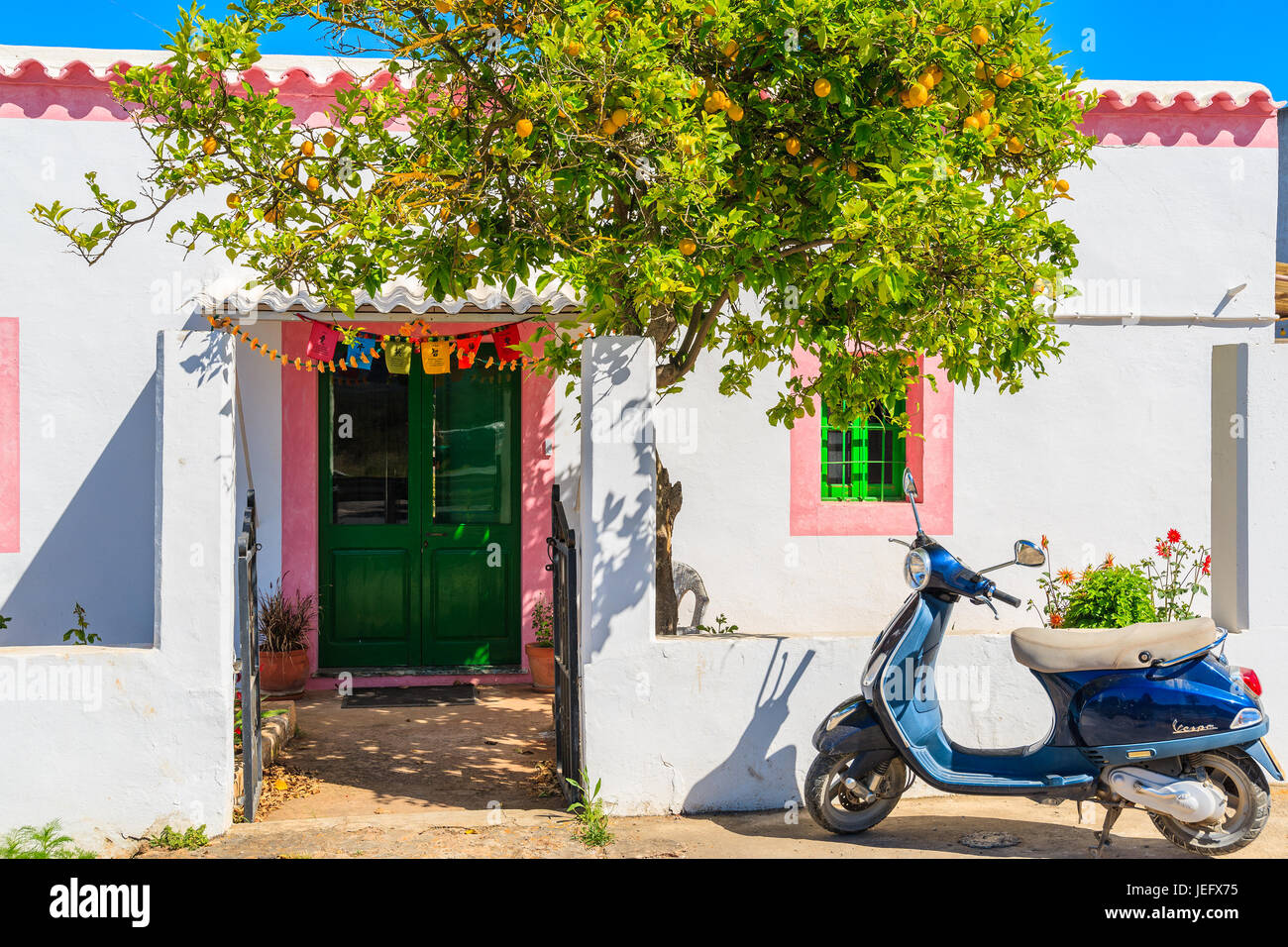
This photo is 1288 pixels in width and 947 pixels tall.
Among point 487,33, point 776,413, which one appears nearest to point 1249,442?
point 776,413

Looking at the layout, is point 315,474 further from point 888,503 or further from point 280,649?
point 888,503

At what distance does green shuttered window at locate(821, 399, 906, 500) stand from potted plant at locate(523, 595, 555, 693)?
235cm

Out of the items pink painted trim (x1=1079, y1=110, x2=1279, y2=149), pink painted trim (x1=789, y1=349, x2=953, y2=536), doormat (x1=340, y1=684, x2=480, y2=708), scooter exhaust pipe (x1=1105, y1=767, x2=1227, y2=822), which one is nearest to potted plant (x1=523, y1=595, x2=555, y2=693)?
doormat (x1=340, y1=684, x2=480, y2=708)

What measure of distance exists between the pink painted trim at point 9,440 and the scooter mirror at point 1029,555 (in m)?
6.82

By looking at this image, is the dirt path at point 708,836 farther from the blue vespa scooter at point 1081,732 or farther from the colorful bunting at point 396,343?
the colorful bunting at point 396,343

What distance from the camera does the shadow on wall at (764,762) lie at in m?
5.48

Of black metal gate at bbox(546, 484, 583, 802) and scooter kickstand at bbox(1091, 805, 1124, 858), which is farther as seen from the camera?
black metal gate at bbox(546, 484, 583, 802)

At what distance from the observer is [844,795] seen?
5.11 metres

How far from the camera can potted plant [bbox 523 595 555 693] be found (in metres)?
8.23

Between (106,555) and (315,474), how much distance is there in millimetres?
1554

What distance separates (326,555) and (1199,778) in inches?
241

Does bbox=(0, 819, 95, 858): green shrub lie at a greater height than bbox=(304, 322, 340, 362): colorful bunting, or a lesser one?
lesser

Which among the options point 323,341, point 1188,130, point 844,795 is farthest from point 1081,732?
point 1188,130

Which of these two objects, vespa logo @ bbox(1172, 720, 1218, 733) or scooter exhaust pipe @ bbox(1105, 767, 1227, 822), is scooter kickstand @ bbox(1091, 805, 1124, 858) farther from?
vespa logo @ bbox(1172, 720, 1218, 733)
